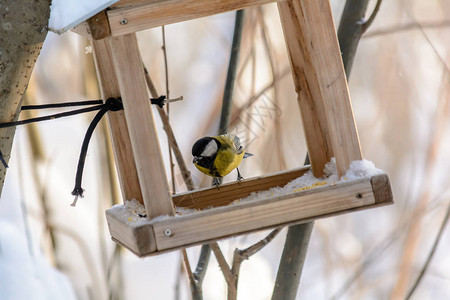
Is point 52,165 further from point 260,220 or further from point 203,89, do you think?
point 260,220

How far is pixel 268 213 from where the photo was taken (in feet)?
3.31

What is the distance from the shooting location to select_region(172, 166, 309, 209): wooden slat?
52.6 inches

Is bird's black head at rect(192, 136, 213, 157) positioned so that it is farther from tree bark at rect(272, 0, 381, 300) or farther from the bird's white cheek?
tree bark at rect(272, 0, 381, 300)

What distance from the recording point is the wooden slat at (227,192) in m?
1.34

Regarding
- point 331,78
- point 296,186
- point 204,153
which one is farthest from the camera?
point 204,153

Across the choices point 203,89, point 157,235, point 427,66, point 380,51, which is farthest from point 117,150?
point 427,66

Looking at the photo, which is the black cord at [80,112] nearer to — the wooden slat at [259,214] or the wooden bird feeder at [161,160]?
the wooden bird feeder at [161,160]

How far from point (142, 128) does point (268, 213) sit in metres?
0.29

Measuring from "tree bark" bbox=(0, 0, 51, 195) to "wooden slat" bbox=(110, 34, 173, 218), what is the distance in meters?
0.17

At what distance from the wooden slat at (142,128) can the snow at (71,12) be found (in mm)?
95

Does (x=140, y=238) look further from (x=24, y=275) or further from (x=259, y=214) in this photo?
(x=24, y=275)

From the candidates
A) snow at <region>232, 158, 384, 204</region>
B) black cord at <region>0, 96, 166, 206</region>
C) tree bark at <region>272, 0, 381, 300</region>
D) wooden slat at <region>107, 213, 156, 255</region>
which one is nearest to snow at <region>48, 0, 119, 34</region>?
black cord at <region>0, 96, 166, 206</region>

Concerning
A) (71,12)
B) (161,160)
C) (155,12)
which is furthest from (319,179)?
(71,12)

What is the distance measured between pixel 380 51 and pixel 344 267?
96 centimetres
